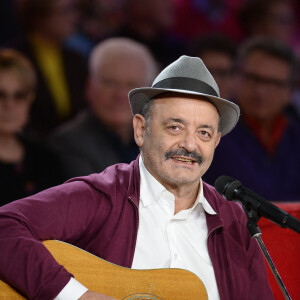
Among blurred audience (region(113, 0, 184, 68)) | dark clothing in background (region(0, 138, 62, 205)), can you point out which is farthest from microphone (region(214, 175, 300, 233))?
blurred audience (region(113, 0, 184, 68))

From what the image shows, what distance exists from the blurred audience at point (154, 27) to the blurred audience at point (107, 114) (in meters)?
0.26

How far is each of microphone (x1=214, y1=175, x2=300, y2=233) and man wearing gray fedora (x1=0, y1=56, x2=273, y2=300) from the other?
1.00ft

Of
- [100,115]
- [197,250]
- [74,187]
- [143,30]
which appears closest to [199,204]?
[197,250]

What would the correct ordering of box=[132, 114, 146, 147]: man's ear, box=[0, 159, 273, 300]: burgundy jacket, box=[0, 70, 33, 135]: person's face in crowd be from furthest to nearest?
box=[0, 70, 33, 135]: person's face in crowd → box=[132, 114, 146, 147]: man's ear → box=[0, 159, 273, 300]: burgundy jacket

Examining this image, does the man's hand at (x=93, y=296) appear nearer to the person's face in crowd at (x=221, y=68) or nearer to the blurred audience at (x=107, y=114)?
the blurred audience at (x=107, y=114)

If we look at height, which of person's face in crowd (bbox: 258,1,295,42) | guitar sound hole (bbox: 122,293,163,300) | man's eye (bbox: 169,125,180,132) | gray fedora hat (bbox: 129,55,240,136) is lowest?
guitar sound hole (bbox: 122,293,163,300)

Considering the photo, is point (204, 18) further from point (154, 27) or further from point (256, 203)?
point (256, 203)

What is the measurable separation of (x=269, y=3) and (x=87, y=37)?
1.63 meters

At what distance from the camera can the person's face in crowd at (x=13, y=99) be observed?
3916 millimetres

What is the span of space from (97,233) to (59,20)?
2467 mm

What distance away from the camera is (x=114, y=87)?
176 inches

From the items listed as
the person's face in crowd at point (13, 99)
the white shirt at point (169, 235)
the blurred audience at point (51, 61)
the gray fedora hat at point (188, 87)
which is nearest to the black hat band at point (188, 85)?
the gray fedora hat at point (188, 87)

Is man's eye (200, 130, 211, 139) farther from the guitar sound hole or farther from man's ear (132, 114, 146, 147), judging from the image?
the guitar sound hole

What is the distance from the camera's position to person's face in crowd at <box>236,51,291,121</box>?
4.75 m
